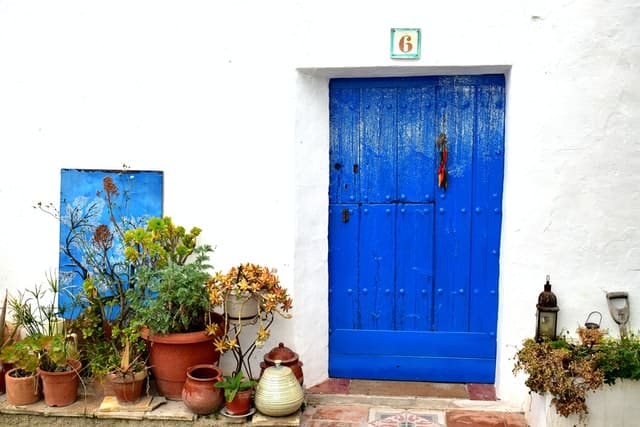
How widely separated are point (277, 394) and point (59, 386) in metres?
1.37

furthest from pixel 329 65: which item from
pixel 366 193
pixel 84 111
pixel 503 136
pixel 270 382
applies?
pixel 270 382

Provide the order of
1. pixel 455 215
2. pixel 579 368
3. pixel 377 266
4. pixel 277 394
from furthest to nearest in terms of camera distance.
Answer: pixel 377 266
pixel 455 215
pixel 277 394
pixel 579 368

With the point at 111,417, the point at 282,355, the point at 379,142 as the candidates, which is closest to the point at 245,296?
the point at 282,355

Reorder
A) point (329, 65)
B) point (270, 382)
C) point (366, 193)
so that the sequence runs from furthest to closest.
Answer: point (366, 193)
point (329, 65)
point (270, 382)

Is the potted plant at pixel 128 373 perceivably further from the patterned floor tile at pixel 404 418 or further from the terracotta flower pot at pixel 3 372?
the patterned floor tile at pixel 404 418

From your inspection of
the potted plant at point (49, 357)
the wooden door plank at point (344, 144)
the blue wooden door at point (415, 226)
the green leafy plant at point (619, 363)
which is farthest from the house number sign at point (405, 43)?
the potted plant at point (49, 357)

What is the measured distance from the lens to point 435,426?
4.11 metres

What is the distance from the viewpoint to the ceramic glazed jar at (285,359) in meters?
4.32

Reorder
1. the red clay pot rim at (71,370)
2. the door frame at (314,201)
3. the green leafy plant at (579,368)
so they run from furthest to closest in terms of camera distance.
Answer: the door frame at (314,201) < the red clay pot rim at (71,370) < the green leafy plant at (579,368)

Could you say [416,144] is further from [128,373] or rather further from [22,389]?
[22,389]

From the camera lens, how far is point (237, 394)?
13.4ft

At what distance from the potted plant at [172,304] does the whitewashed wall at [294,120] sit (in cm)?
25

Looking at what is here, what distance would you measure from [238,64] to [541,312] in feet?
7.96

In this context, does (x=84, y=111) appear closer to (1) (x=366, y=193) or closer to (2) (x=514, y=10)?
(1) (x=366, y=193)
